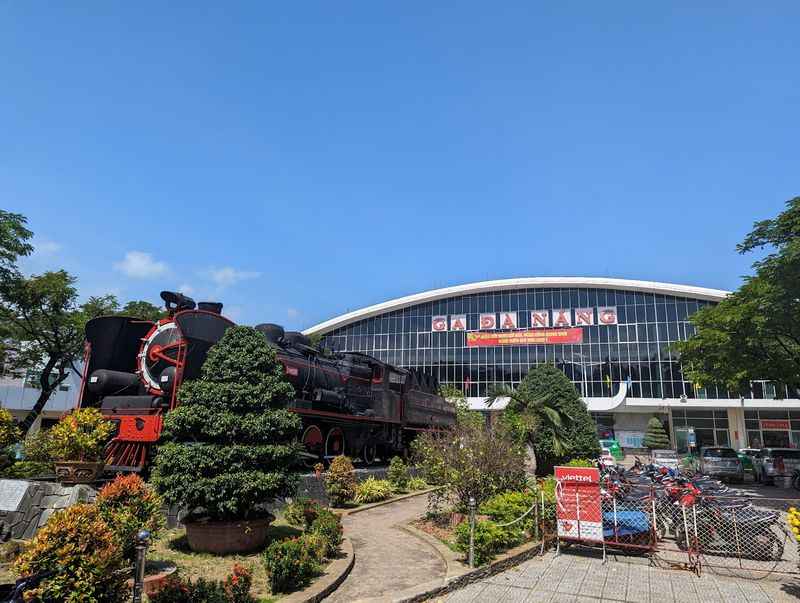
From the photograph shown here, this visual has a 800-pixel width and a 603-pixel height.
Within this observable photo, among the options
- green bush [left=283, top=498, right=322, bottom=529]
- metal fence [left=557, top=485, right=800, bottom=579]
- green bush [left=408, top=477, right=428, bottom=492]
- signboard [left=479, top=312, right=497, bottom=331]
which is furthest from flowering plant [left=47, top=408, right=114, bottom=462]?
signboard [left=479, top=312, right=497, bottom=331]

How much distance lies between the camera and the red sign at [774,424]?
168 ft

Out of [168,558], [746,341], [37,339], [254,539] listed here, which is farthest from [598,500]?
[37,339]

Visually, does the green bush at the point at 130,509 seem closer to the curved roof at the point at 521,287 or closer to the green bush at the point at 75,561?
the green bush at the point at 75,561

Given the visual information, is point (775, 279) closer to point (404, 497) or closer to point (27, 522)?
point (404, 497)

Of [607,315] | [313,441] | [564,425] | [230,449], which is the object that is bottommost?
[313,441]

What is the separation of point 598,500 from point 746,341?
14636 mm

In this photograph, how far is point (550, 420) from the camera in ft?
64.5

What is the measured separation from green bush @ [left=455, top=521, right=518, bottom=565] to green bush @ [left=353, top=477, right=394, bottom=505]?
5.86m

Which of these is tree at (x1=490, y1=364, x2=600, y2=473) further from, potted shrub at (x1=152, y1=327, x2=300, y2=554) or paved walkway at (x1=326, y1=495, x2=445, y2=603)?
potted shrub at (x1=152, y1=327, x2=300, y2=554)

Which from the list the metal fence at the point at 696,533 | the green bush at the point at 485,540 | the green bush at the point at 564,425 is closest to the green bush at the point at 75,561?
the green bush at the point at 485,540

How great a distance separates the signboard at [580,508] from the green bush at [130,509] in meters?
7.19

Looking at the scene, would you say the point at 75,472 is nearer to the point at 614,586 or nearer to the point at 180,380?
the point at 180,380

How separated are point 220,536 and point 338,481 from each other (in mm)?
5721

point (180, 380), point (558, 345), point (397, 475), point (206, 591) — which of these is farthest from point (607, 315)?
point (206, 591)
